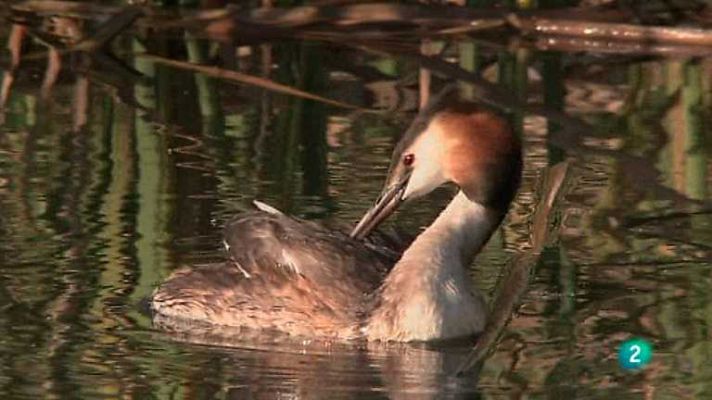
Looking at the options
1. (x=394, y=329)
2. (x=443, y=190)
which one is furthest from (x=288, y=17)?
(x=394, y=329)

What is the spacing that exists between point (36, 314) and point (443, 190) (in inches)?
101

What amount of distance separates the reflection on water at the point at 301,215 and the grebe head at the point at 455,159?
38 centimetres

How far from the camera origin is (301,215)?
8562mm

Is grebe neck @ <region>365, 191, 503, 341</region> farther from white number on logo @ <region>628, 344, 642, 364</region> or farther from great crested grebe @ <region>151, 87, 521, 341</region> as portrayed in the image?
white number on logo @ <region>628, 344, 642, 364</region>

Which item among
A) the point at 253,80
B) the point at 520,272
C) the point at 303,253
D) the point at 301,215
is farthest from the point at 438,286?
the point at 253,80

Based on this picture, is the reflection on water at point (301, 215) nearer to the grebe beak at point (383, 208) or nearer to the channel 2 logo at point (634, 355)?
the channel 2 logo at point (634, 355)

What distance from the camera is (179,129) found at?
34.2 ft

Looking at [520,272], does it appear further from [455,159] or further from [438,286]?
[455,159]

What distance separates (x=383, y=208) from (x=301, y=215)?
957 millimetres

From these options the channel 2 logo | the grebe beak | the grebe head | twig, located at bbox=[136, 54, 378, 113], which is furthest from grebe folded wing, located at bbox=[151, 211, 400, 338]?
twig, located at bbox=[136, 54, 378, 113]

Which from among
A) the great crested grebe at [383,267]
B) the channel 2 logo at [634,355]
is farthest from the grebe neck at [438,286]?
the channel 2 logo at [634,355]

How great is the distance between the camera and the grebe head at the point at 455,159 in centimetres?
733

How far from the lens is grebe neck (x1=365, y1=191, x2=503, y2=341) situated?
704 centimetres

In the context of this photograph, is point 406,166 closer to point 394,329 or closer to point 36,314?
point 394,329
